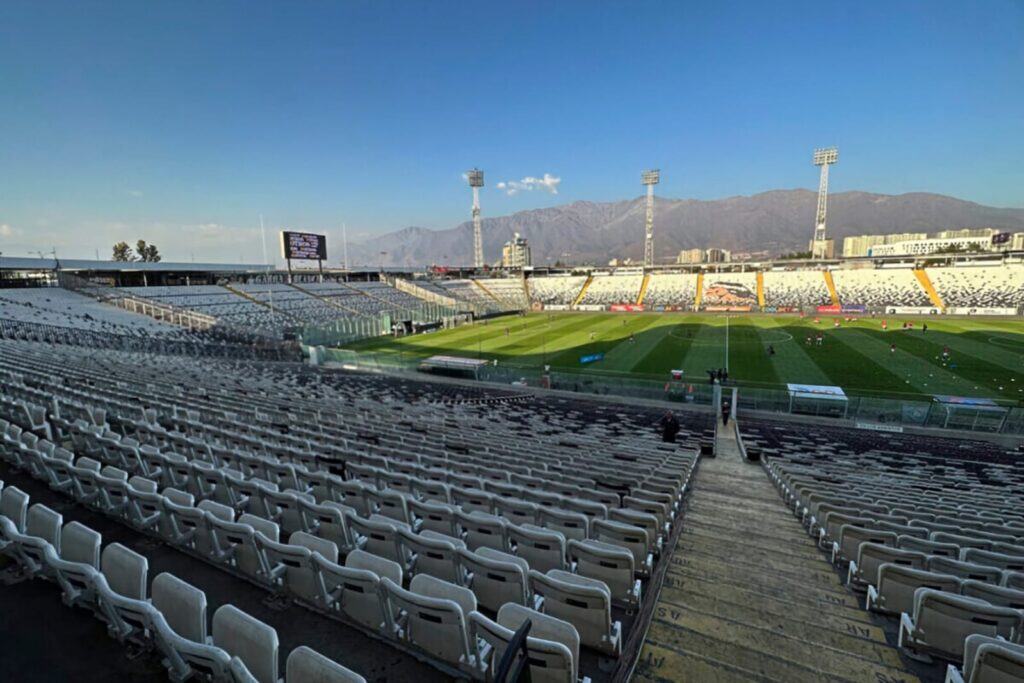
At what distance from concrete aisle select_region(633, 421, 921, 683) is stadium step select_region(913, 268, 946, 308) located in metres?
72.9

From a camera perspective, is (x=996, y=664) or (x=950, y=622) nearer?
(x=996, y=664)

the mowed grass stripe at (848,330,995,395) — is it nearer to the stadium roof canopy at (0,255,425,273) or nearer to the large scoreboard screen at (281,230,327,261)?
the large scoreboard screen at (281,230,327,261)

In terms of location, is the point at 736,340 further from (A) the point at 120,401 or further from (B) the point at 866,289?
(A) the point at 120,401

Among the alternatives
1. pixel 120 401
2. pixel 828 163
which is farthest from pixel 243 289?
pixel 828 163

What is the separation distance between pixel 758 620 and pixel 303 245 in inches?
2862

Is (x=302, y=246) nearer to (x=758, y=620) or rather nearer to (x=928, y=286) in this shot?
(x=758, y=620)

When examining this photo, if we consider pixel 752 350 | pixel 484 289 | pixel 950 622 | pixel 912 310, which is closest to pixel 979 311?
pixel 912 310

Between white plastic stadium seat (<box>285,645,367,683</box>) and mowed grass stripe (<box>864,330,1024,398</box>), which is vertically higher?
white plastic stadium seat (<box>285,645,367,683</box>)

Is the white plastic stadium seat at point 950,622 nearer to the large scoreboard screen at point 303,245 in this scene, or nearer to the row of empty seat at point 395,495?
the row of empty seat at point 395,495

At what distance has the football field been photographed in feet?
93.8

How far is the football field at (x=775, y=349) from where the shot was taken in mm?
28578

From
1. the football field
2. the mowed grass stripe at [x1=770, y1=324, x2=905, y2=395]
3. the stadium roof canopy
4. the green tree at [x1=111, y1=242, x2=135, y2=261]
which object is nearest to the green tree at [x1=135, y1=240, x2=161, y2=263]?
the green tree at [x1=111, y1=242, x2=135, y2=261]

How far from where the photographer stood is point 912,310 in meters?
57.8

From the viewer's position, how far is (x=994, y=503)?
8477 millimetres
